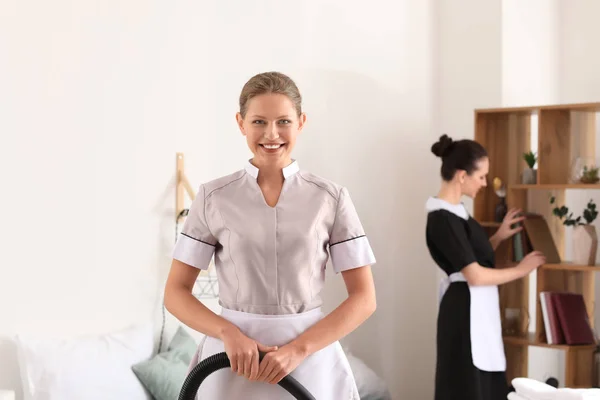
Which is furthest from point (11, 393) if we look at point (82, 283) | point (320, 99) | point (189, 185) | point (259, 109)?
point (320, 99)

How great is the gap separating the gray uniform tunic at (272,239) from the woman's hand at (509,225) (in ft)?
7.82

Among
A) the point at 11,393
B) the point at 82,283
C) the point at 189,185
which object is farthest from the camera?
the point at 189,185

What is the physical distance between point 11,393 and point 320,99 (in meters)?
1.92

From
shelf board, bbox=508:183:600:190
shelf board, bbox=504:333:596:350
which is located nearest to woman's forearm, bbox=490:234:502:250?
shelf board, bbox=508:183:600:190

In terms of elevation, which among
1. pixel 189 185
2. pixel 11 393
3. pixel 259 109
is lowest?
pixel 11 393

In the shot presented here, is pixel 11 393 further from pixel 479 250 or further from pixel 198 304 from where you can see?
pixel 479 250

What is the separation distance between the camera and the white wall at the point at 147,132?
2756 millimetres

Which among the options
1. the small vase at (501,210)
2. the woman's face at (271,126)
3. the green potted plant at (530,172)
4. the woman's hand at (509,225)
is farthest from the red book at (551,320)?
the woman's face at (271,126)

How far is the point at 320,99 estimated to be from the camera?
3.82 meters

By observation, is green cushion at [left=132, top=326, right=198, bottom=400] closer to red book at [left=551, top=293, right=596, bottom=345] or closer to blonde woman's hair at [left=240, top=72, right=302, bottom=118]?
blonde woman's hair at [left=240, top=72, right=302, bottom=118]

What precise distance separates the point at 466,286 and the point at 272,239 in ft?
7.51

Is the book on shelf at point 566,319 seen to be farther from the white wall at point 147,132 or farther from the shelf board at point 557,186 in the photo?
the white wall at point 147,132

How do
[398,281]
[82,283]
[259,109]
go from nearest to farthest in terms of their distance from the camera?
1. [259,109]
2. [82,283]
3. [398,281]

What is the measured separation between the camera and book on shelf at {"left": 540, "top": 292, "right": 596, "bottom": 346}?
3.71 metres
